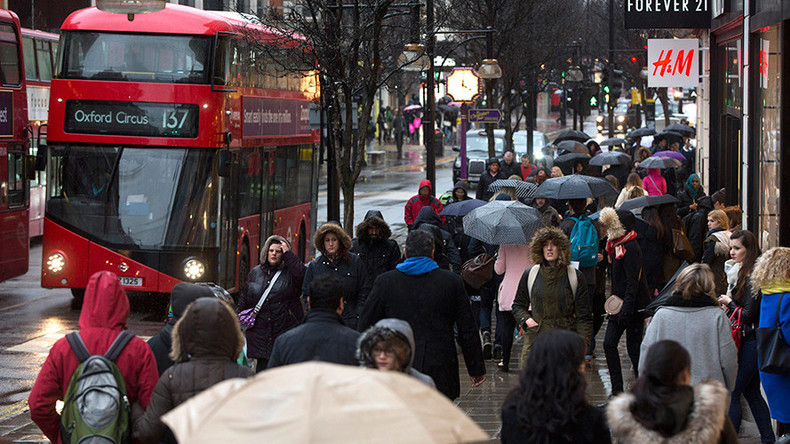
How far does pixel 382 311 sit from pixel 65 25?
9.95 metres

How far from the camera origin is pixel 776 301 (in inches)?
303

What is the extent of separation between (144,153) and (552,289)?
312 inches

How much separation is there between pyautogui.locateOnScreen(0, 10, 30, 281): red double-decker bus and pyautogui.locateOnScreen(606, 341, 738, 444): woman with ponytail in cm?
1447

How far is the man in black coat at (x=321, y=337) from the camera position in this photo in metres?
6.04

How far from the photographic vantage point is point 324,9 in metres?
16.4

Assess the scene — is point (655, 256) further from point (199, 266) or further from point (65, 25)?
point (65, 25)

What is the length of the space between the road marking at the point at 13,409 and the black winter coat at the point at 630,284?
5370mm

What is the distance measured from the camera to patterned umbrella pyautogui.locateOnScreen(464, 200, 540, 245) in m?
11.4

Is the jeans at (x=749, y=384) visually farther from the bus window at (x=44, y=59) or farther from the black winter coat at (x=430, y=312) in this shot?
the bus window at (x=44, y=59)

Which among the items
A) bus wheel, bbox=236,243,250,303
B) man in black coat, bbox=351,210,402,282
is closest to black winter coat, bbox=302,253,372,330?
man in black coat, bbox=351,210,402,282

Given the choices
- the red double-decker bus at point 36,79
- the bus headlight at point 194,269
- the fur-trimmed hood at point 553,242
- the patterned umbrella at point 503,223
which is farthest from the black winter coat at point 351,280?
the red double-decker bus at point 36,79

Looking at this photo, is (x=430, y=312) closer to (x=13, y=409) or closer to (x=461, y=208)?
(x=13, y=409)

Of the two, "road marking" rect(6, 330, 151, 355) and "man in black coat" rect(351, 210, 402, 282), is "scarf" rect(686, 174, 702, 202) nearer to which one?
"road marking" rect(6, 330, 151, 355)

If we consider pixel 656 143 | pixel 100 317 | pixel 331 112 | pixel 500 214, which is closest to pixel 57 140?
pixel 331 112
